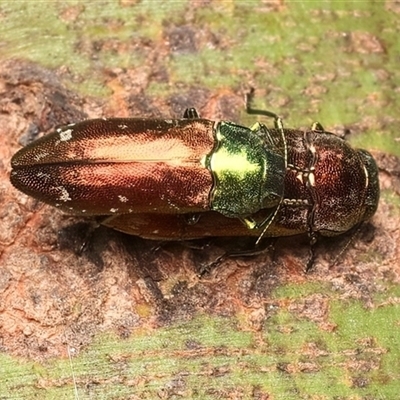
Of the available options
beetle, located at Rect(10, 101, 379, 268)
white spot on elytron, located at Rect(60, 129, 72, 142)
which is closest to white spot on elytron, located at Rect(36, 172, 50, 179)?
beetle, located at Rect(10, 101, 379, 268)

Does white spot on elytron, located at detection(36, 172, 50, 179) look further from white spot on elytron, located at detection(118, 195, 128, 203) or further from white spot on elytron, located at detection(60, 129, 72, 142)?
white spot on elytron, located at detection(118, 195, 128, 203)

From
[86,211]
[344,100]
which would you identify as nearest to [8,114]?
[86,211]

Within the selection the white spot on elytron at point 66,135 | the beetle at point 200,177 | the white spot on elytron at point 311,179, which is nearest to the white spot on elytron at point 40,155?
the beetle at point 200,177

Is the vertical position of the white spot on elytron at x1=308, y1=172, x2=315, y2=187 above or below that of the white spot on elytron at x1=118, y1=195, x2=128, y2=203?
below

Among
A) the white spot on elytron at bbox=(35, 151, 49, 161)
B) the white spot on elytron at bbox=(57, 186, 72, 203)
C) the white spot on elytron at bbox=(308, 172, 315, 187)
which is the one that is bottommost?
the white spot on elytron at bbox=(308, 172, 315, 187)

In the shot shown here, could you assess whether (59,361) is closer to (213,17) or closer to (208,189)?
(208,189)

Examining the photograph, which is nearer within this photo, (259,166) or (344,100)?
(259,166)

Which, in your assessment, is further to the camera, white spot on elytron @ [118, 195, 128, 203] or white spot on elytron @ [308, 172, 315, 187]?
white spot on elytron @ [308, 172, 315, 187]
